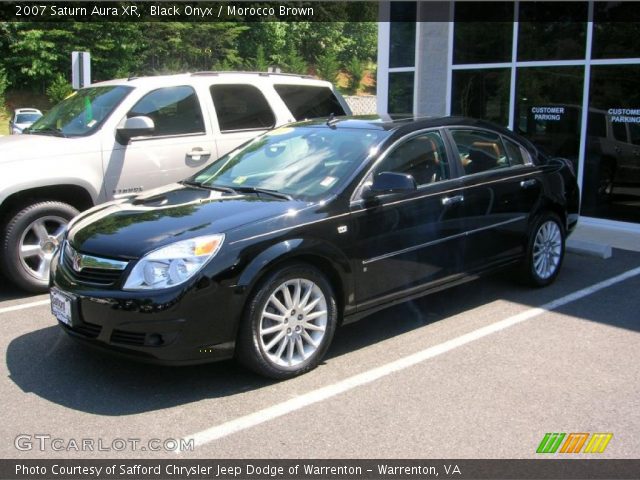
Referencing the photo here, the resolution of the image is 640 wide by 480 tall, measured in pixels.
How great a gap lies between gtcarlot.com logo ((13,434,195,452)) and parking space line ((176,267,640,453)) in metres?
0.09

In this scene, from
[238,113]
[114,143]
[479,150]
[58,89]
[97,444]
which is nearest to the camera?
[97,444]

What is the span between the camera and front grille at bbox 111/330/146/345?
3965mm

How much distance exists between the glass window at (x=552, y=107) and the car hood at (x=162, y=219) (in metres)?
6.70

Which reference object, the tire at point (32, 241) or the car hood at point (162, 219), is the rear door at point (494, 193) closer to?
the car hood at point (162, 219)

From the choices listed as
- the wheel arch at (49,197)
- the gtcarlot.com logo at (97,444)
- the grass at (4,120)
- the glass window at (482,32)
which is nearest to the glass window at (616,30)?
the glass window at (482,32)

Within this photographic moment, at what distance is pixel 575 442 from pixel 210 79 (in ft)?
17.9

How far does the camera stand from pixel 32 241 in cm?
630

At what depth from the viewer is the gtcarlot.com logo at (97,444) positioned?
3.48m

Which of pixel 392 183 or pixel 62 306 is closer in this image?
pixel 62 306

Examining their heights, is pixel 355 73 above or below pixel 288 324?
above

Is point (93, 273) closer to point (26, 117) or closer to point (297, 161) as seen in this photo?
point (297, 161)

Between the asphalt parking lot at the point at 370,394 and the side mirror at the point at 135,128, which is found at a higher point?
the side mirror at the point at 135,128

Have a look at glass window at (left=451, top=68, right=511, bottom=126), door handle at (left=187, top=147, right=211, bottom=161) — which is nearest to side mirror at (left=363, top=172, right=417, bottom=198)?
door handle at (left=187, top=147, right=211, bottom=161)

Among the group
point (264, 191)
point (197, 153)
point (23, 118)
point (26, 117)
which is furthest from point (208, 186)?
point (26, 117)
